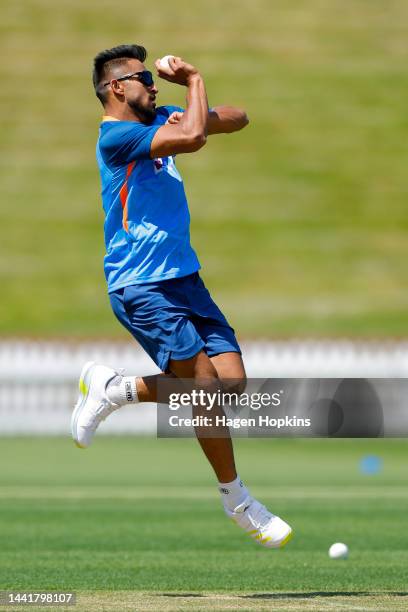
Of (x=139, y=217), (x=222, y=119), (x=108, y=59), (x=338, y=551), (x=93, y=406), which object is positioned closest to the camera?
(x=139, y=217)

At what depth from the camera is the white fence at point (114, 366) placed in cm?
2448

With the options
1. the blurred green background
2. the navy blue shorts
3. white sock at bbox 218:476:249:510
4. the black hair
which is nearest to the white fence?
the blurred green background

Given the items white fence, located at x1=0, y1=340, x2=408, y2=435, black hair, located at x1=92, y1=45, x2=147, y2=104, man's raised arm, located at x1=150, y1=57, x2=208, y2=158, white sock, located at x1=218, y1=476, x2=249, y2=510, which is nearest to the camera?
man's raised arm, located at x1=150, y1=57, x2=208, y2=158

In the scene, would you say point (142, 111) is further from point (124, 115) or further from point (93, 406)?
point (93, 406)

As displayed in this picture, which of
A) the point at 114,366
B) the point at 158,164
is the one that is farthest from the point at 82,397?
the point at 114,366

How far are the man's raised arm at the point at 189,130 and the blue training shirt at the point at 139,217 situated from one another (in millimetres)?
159

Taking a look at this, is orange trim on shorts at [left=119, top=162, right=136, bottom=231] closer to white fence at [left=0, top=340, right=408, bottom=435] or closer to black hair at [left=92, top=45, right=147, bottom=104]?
black hair at [left=92, top=45, right=147, bottom=104]

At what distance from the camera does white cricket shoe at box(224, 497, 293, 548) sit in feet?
26.9

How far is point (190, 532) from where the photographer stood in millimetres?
11922

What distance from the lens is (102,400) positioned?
8.90 metres

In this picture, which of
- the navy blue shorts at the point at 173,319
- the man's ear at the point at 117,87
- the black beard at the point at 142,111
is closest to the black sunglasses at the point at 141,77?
the man's ear at the point at 117,87

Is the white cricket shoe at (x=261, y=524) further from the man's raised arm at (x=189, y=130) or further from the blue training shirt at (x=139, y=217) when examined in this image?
the man's raised arm at (x=189, y=130)

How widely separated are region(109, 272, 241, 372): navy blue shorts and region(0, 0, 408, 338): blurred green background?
88.9 feet

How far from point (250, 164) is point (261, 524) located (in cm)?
4079
